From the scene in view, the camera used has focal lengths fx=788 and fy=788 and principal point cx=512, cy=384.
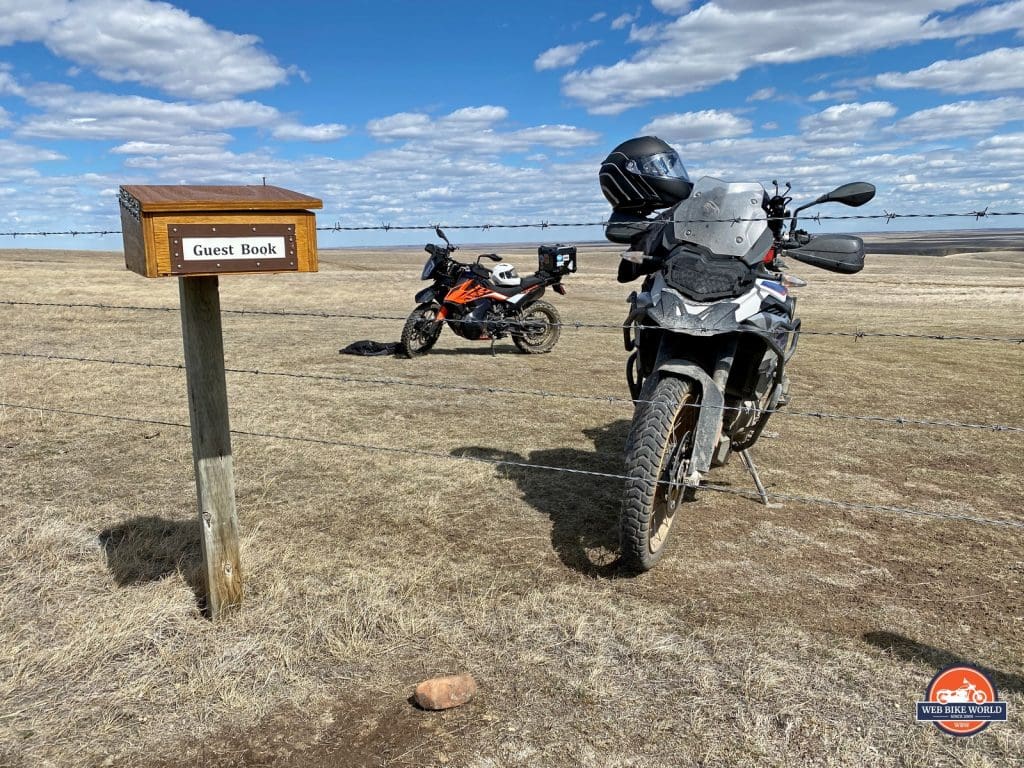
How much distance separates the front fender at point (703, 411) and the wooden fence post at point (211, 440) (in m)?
1.98

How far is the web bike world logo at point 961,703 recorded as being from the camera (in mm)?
2594

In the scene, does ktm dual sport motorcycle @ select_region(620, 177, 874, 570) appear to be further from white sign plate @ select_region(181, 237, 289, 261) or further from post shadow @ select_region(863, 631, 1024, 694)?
white sign plate @ select_region(181, 237, 289, 261)

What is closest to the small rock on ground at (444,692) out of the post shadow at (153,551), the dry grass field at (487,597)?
the dry grass field at (487,597)

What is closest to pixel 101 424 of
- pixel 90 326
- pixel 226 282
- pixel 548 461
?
pixel 548 461

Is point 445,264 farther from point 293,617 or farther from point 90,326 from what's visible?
point 293,617

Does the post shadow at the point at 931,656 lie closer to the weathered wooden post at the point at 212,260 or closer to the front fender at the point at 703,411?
the front fender at the point at 703,411

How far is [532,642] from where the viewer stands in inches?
123

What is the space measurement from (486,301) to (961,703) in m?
8.46

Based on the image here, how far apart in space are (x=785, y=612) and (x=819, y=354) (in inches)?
335

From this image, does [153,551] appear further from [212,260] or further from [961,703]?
[961,703]

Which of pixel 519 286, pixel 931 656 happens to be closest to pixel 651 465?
pixel 931 656

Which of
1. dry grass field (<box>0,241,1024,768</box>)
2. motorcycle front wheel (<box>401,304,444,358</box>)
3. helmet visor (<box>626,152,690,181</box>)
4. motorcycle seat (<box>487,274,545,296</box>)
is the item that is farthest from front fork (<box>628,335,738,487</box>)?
motorcycle seat (<box>487,274,545,296</box>)

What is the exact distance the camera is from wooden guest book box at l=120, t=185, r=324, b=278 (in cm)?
271

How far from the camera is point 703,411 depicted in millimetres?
3764
